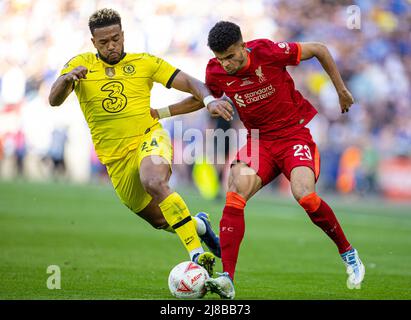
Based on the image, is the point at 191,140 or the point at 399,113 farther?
the point at 191,140

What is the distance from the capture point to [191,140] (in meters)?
26.2

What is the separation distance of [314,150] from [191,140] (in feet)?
60.0

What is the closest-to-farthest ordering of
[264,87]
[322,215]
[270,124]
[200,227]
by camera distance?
[322,215] < [264,87] < [270,124] < [200,227]

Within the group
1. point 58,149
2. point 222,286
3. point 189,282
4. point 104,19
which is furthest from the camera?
point 58,149

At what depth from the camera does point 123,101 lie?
8.22 meters

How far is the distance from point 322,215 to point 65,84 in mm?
2654

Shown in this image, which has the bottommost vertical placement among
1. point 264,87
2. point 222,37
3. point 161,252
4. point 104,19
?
Result: point 161,252

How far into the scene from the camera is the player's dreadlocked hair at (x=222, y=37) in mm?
7277

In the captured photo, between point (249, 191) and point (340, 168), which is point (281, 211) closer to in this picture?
point (340, 168)

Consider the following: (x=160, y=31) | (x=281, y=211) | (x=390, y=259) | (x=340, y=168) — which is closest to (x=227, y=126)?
(x=281, y=211)

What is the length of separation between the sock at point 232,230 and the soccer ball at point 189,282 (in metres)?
0.29

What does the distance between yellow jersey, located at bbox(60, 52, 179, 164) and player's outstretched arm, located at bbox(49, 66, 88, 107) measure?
12.5 inches

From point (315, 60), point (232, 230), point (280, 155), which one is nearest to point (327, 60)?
point (280, 155)

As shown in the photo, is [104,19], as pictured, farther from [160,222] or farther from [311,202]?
[311,202]
